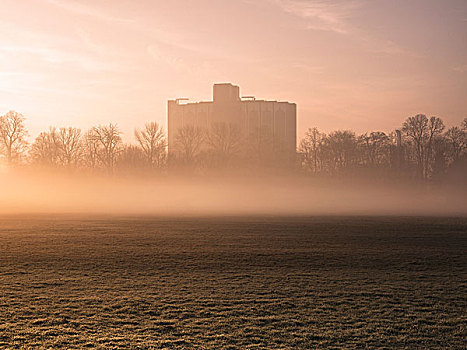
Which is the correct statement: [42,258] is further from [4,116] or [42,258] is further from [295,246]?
[4,116]

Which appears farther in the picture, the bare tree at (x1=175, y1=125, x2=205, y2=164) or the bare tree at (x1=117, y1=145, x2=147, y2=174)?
the bare tree at (x1=175, y1=125, x2=205, y2=164)

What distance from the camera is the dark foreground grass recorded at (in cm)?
866

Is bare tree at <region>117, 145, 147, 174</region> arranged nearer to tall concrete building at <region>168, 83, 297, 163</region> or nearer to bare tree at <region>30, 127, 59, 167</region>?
bare tree at <region>30, 127, 59, 167</region>

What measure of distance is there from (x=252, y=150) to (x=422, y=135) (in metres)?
22.3

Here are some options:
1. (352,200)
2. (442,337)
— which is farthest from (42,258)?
(352,200)

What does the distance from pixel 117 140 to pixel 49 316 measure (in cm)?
6453

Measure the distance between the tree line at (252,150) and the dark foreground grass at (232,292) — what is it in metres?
48.1

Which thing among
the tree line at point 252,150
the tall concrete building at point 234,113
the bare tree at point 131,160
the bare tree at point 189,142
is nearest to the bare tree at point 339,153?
the tree line at point 252,150

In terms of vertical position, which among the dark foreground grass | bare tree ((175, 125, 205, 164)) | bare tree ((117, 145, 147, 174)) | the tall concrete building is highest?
the tall concrete building

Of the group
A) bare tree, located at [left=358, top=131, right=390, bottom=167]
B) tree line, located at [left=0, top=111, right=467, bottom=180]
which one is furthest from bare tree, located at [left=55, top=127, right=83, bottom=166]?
bare tree, located at [left=358, top=131, right=390, bottom=167]

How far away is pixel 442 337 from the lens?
8.65 meters

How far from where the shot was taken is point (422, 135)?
232 ft

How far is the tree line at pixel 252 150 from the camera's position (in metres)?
67.6

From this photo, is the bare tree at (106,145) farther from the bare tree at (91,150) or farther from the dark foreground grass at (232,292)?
the dark foreground grass at (232,292)
